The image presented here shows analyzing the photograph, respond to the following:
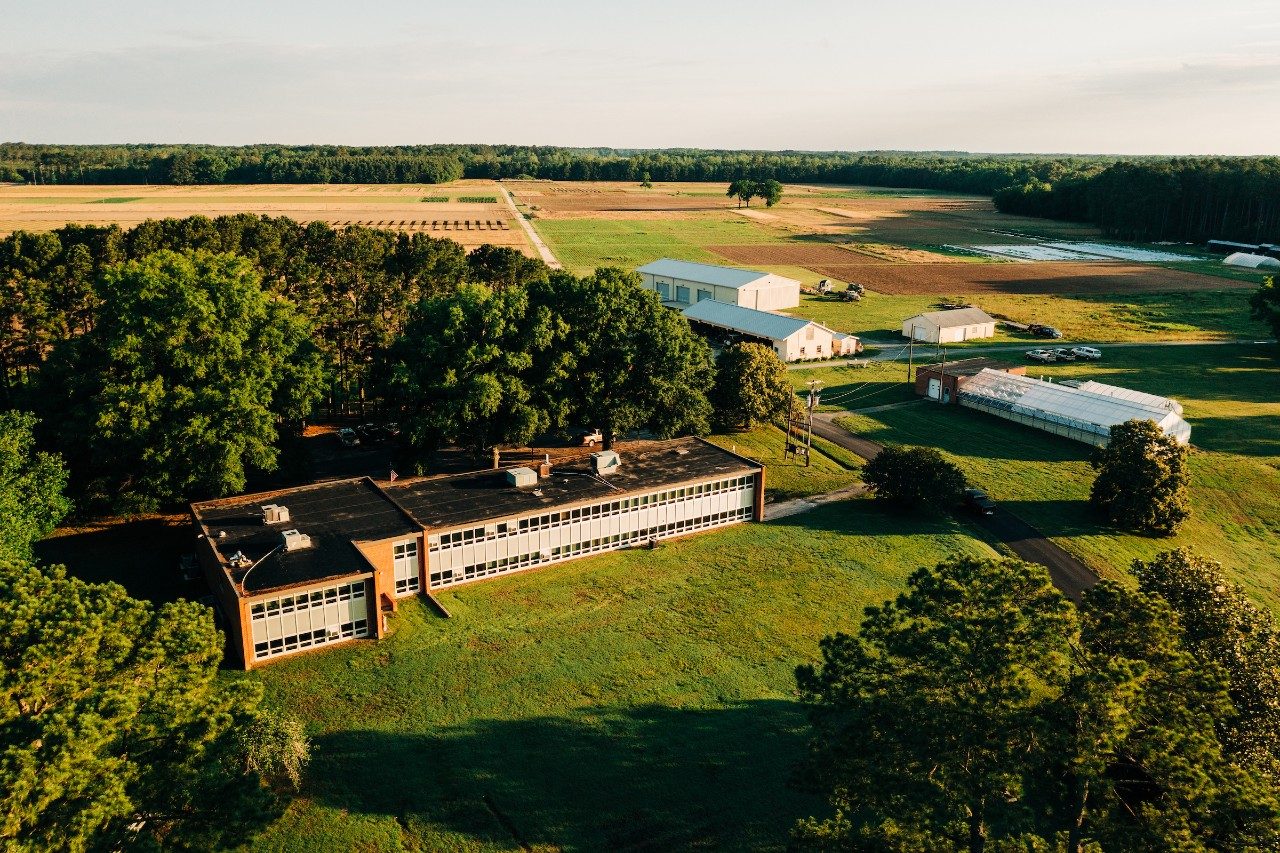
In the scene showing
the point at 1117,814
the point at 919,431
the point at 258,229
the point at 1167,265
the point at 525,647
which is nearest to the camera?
the point at 1117,814

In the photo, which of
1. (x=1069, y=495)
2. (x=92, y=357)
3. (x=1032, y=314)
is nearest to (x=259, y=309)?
(x=92, y=357)

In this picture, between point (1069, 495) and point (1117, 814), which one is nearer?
point (1117, 814)

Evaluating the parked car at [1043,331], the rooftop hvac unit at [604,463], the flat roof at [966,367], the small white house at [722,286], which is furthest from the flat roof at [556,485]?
the parked car at [1043,331]

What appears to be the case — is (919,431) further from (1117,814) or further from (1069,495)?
(1117,814)

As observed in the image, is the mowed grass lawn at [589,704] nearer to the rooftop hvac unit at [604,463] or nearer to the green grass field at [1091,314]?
the rooftop hvac unit at [604,463]

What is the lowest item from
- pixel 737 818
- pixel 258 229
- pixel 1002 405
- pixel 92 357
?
pixel 737 818

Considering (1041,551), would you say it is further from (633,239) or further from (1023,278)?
(633,239)

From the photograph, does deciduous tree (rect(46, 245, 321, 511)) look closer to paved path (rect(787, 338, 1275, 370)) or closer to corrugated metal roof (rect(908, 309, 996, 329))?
paved path (rect(787, 338, 1275, 370))
